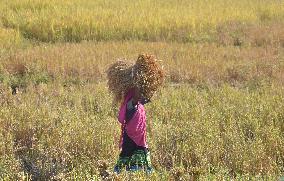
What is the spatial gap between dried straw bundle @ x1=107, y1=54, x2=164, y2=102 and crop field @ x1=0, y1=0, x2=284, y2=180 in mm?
691

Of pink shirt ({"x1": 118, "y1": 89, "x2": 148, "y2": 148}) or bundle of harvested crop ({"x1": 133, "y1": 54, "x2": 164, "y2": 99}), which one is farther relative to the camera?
pink shirt ({"x1": 118, "y1": 89, "x2": 148, "y2": 148})

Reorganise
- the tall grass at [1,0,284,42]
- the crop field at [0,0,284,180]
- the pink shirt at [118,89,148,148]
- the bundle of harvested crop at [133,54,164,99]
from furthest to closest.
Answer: the tall grass at [1,0,284,42]
the crop field at [0,0,284,180]
the pink shirt at [118,89,148,148]
the bundle of harvested crop at [133,54,164,99]

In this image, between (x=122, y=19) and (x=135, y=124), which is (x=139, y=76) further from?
(x=122, y=19)

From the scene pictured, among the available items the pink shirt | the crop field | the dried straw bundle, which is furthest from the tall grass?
the pink shirt

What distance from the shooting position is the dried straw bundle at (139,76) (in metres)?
3.51

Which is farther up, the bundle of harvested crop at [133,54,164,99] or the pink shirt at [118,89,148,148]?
the bundle of harvested crop at [133,54,164,99]

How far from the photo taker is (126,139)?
3.77 m

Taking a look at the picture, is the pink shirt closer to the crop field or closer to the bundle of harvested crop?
the bundle of harvested crop

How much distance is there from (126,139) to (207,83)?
4.17 meters

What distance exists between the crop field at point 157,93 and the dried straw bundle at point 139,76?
69cm

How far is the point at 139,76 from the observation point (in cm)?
350

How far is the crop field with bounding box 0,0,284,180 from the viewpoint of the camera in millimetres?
4324

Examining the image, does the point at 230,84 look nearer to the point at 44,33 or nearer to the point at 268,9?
the point at 44,33

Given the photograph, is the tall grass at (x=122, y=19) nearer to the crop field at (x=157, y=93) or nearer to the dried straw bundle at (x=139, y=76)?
the crop field at (x=157, y=93)
